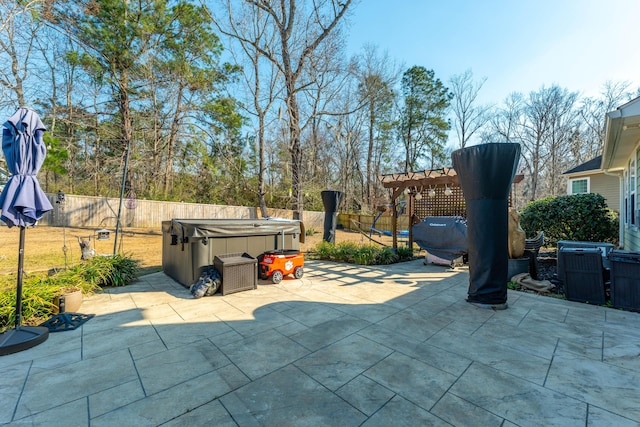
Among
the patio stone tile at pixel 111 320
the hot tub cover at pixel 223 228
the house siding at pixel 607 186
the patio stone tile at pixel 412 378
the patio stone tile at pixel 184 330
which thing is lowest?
the patio stone tile at pixel 111 320

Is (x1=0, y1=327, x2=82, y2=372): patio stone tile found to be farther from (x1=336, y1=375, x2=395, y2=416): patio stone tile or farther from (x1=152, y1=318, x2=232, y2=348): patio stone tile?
(x1=336, y1=375, x2=395, y2=416): patio stone tile

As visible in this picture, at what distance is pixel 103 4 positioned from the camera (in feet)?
35.8

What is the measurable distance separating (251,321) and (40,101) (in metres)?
14.3

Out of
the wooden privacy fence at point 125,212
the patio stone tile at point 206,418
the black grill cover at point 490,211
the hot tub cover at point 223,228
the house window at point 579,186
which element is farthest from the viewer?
the house window at point 579,186

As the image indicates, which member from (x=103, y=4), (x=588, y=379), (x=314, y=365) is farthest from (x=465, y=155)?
(x=103, y=4)

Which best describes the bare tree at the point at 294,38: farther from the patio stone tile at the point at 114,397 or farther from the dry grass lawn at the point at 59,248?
the patio stone tile at the point at 114,397

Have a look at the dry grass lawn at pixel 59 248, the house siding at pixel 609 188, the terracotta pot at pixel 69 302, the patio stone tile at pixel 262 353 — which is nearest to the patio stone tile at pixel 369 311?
the patio stone tile at pixel 262 353

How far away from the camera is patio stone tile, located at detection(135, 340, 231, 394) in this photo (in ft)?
6.16

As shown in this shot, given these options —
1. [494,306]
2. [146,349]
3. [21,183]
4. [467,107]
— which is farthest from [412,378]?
[467,107]

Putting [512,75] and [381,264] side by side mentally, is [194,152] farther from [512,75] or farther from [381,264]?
[512,75]

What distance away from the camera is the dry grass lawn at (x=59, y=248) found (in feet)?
18.3

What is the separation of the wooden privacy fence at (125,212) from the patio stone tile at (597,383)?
1249 centimetres

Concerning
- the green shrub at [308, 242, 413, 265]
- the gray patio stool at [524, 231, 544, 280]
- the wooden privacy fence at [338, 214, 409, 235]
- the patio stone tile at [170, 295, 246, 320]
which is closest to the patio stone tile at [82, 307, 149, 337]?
the patio stone tile at [170, 295, 246, 320]

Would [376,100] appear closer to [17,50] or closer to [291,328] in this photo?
[291,328]
